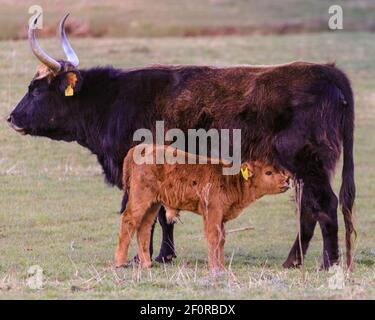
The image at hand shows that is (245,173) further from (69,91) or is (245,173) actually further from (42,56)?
(42,56)

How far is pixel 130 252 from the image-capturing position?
13211mm

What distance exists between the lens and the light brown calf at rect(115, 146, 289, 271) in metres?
11.2

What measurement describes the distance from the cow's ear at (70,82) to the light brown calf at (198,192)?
1.81 meters

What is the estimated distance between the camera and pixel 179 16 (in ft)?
119

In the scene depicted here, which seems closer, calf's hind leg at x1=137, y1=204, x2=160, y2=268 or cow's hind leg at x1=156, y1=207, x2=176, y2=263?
calf's hind leg at x1=137, y1=204, x2=160, y2=268

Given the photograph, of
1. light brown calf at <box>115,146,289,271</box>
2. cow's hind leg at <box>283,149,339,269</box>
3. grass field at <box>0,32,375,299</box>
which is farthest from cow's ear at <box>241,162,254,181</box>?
grass field at <box>0,32,375,299</box>

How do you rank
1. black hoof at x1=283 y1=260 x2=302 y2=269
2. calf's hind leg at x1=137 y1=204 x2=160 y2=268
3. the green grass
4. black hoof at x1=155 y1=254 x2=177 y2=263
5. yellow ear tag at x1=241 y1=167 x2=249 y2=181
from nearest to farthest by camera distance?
1. yellow ear tag at x1=241 y1=167 x2=249 y2=181
2. calf's hind leg at x1=137 y1=204 x2=160 y2=268
3. black hoof at x1=283 y1=260 x2=302 y2=269
4. black hoof at x1=155 y1=254 x2=177 y2=263
5. the green grass

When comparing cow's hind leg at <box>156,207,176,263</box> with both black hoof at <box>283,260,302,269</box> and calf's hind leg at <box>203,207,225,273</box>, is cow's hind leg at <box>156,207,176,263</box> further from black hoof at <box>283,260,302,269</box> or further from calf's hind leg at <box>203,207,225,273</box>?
calf's hind leg at <box>203,207,225,273</box>

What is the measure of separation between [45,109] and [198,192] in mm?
2868

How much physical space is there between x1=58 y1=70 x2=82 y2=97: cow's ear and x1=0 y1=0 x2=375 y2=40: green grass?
53.0 ft

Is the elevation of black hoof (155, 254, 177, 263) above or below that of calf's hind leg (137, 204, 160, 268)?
below

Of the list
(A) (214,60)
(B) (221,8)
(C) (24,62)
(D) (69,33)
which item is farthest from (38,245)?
(B) (221,8)

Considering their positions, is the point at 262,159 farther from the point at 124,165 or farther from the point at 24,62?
the point at 24,62

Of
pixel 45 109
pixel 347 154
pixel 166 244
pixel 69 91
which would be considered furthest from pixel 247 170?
pixel 45 109
